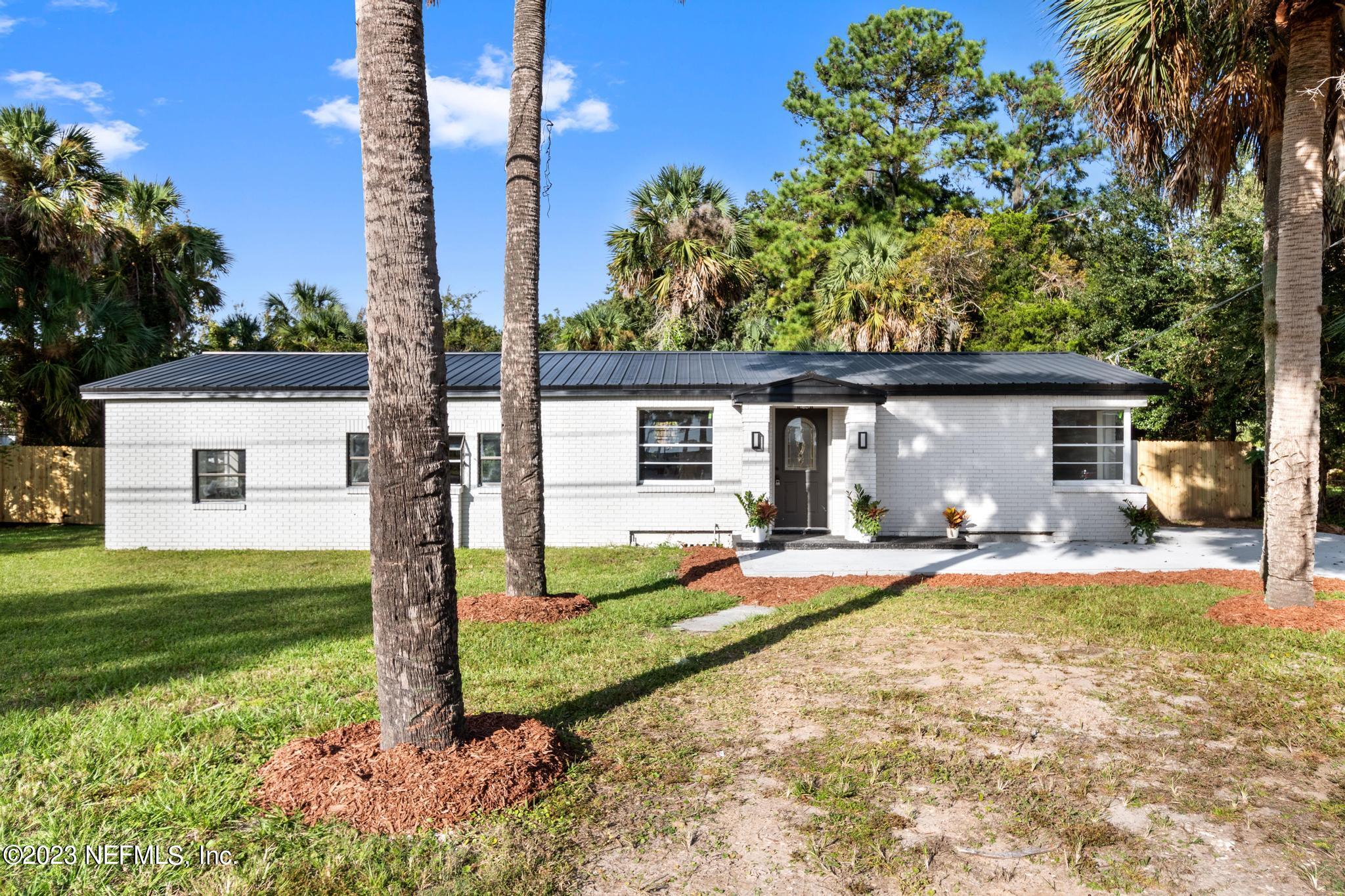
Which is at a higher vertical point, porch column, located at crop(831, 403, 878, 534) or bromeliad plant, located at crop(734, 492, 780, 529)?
porch column, located at crop(831, 403, 878, 534)

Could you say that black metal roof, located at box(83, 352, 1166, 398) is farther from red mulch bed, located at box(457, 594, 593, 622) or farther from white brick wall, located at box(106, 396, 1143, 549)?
red mulch bed, located at box(457, 594, 593, 622)

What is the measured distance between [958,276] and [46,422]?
26.2 meters

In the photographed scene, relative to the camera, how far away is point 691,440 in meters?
14.5

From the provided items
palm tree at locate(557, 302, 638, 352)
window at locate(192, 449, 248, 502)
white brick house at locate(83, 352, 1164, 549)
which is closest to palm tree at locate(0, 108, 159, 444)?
white brick house at locate(83, 352, 1164, 549)

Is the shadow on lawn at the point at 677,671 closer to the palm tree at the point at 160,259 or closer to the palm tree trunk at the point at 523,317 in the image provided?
the palm tree trunk at the point at 523,317

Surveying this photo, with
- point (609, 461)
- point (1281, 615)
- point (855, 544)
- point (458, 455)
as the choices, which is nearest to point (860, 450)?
point (855, 544)

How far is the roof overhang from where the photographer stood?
13.2m

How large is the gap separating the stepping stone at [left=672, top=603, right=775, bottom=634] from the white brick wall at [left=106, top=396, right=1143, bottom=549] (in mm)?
5597

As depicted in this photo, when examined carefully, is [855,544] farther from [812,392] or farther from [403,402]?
[403,402]

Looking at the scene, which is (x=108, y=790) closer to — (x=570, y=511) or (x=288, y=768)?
(x=288, y=768)

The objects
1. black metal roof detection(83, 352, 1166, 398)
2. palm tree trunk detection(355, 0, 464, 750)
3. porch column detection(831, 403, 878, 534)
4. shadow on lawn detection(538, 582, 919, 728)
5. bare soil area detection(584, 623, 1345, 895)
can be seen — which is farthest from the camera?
black metal roof detection(83, 352, 1166, 398)

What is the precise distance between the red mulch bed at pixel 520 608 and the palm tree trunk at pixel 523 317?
21 cm

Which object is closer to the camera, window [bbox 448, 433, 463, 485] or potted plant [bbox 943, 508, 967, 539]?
potted plant [bbox 943, 508, 967, 539]

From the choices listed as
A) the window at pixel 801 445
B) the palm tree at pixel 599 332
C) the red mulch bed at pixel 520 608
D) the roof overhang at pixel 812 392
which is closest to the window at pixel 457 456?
the roof overhang at pixel 812 392
